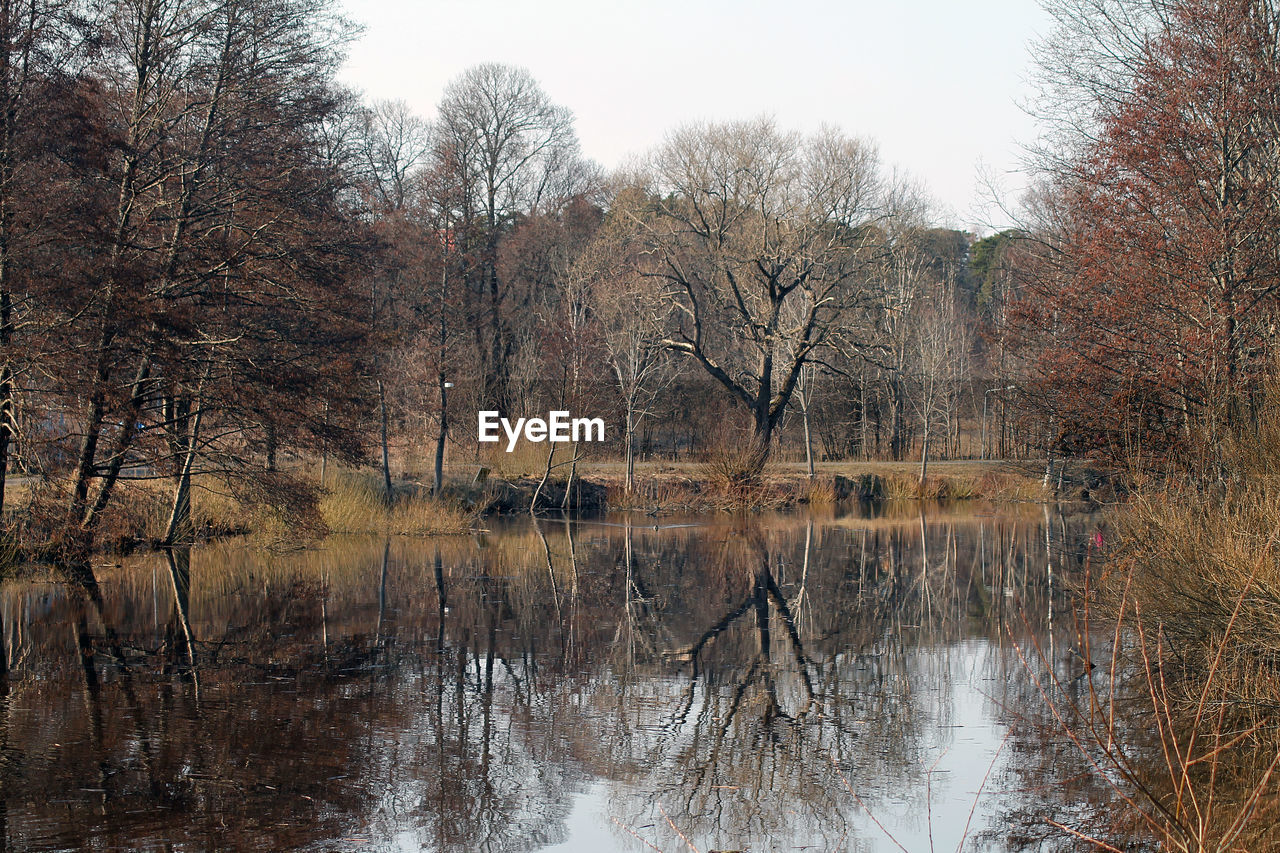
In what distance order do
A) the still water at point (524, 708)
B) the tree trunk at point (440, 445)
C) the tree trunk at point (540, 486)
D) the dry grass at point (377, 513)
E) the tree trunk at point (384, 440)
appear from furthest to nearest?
the tree trunk at point (540, 486) → the tree trunk at point (440, 445) → the tree trunk at point (384, 440) → the dry grass at point (377, 513) → the still water at point (524, 708)

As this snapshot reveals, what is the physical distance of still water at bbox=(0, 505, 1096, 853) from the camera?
23.9 feet

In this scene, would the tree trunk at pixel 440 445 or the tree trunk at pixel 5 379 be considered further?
the tree trunk at pixel 440 445

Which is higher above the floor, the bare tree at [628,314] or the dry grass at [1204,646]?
the bare tree at [628,314]

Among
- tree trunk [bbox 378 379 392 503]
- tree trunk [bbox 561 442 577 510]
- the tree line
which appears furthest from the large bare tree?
tree trunk [bbox 378 379 392 503]

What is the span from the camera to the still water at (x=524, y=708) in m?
7.29

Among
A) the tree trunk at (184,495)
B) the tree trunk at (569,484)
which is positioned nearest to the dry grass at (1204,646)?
the tree trunk at (184,495)

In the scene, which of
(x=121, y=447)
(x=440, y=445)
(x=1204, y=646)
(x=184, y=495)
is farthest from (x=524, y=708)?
(x=440, y=445)

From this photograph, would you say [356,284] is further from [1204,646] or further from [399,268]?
[1204,646]

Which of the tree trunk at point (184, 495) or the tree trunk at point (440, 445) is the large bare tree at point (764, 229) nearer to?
the tree trunk at point (440, 445)

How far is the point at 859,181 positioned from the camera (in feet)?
112

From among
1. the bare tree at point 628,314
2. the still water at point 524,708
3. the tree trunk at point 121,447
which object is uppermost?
the bare tree at point 628,314

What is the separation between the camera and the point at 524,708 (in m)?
10.2

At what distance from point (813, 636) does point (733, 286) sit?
73.8 ft

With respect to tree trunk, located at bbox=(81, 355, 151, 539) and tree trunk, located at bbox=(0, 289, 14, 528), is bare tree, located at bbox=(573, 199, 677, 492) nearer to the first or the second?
tree trunk, located at bbox=(81, 355, 151, 539)
